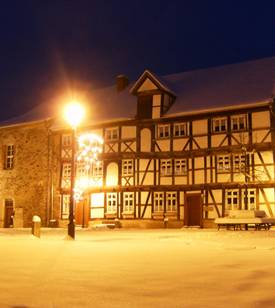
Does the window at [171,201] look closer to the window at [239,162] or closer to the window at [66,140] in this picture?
the window at [239,162]

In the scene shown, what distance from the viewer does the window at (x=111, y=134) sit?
1394 inches

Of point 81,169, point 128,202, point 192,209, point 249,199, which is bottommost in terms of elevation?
point 192,209

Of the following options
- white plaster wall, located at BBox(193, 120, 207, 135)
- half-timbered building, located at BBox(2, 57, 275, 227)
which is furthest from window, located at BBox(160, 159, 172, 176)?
white plaster wall, located at BBox(193, 120, 207, 135)

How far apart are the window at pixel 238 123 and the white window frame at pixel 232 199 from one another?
3.63 metres

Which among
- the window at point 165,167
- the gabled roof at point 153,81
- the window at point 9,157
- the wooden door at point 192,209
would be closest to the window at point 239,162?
the wooden door at point 192,209

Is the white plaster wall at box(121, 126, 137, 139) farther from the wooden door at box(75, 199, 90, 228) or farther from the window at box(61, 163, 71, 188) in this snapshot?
the wooden door at box(75, 199, 90, 228)

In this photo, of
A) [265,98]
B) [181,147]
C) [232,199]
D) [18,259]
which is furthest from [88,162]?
[18,259]

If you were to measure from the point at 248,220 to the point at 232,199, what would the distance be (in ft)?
14.6

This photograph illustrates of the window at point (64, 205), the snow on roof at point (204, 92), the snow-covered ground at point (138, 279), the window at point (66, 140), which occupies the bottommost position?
the snow-covered ground at point (138, 279)

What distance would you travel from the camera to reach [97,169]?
3578 centimetres

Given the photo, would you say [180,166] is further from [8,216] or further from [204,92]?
[8,216]

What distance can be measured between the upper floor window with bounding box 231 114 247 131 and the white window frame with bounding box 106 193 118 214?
8.96m

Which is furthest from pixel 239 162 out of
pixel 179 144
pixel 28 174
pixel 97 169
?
pixel 28 174

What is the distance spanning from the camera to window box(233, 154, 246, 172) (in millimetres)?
30777
